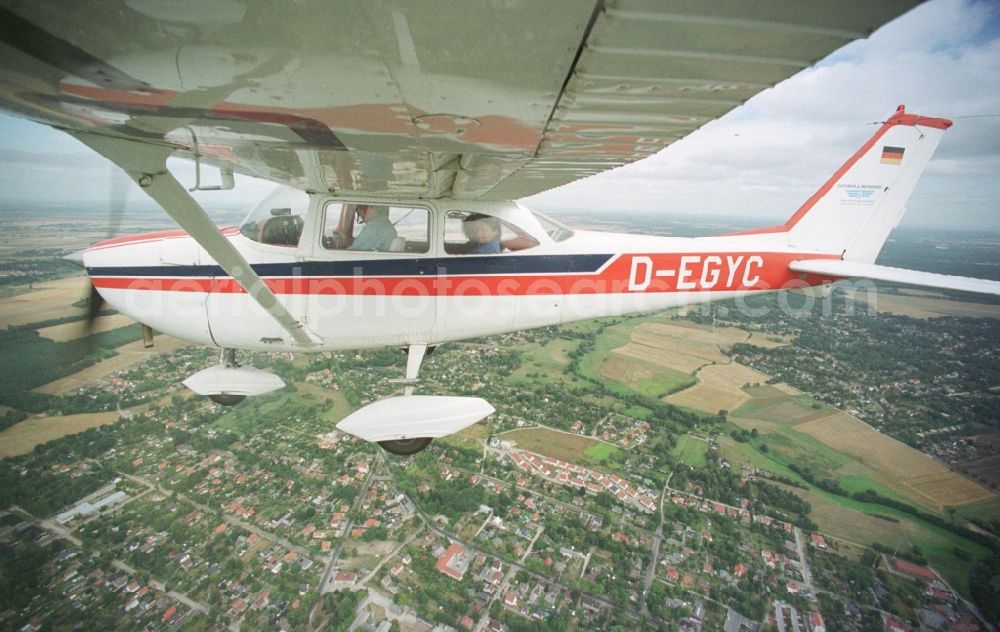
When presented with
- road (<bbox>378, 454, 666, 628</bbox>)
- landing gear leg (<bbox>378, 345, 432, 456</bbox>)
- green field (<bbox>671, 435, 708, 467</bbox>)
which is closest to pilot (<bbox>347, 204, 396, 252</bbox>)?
landing gear leg (<bbox>378, 345, 432, 456</bbox>)

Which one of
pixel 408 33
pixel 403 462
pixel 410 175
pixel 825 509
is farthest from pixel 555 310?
pixel 825 509

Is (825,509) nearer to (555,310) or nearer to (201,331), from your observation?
(555,310)

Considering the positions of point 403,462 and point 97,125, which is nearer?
point 97,125

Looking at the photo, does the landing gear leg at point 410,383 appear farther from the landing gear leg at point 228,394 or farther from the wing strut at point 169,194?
the landing gear leg at point 228,394

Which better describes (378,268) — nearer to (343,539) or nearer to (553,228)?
(553,228)

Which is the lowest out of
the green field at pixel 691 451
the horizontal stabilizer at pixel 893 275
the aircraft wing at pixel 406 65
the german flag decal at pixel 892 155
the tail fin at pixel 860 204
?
the green field at pixel 691 451

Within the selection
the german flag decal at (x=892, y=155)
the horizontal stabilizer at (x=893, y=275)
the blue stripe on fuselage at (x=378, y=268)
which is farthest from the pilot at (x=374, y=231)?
the german flag decal at (x=892, y=155)
